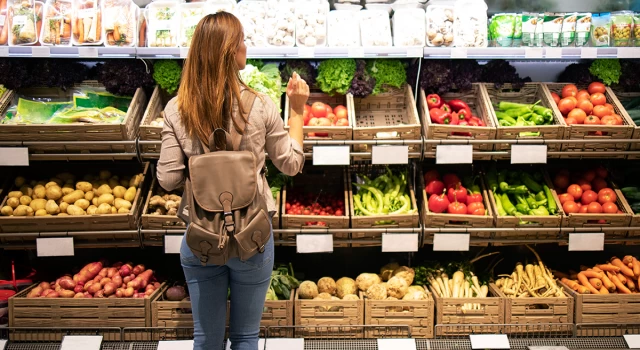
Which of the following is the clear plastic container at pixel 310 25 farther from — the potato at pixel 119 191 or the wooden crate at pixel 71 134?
the potato at pixel 119 191

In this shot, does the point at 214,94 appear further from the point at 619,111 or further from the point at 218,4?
the point at 619,111

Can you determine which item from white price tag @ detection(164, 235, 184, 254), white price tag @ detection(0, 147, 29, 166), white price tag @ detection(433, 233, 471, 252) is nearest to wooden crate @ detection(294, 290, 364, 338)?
white price tag @ detection(433, 233, 471, 252)

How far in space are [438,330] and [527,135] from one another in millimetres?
1270

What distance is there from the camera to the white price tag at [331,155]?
346cm

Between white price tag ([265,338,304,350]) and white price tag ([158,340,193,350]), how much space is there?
452 mm

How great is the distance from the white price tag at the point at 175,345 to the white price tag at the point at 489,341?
1.61 meters

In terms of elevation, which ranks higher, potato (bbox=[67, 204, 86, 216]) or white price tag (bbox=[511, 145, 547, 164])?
white price tag (bbox=[511, 145, 547, 164])

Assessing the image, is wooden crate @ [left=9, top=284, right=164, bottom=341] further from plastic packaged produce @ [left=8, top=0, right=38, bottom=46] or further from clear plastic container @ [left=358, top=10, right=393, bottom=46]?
clear plastic container @ [left=358, top=10, right=393, bottom=46]

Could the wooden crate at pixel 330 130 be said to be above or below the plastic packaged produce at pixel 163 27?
below

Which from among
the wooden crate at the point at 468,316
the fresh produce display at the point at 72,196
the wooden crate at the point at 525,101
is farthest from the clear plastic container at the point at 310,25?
the wooden crate at the point at 468,316

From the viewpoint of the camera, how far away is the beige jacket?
2320 millimetres

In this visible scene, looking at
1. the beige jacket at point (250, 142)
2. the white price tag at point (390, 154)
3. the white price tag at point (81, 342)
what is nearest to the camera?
the beige jacket at point (250, 142)

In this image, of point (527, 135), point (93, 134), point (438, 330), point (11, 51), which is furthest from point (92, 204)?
point (527, 135)

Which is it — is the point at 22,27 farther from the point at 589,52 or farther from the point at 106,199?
the point at 589,52
